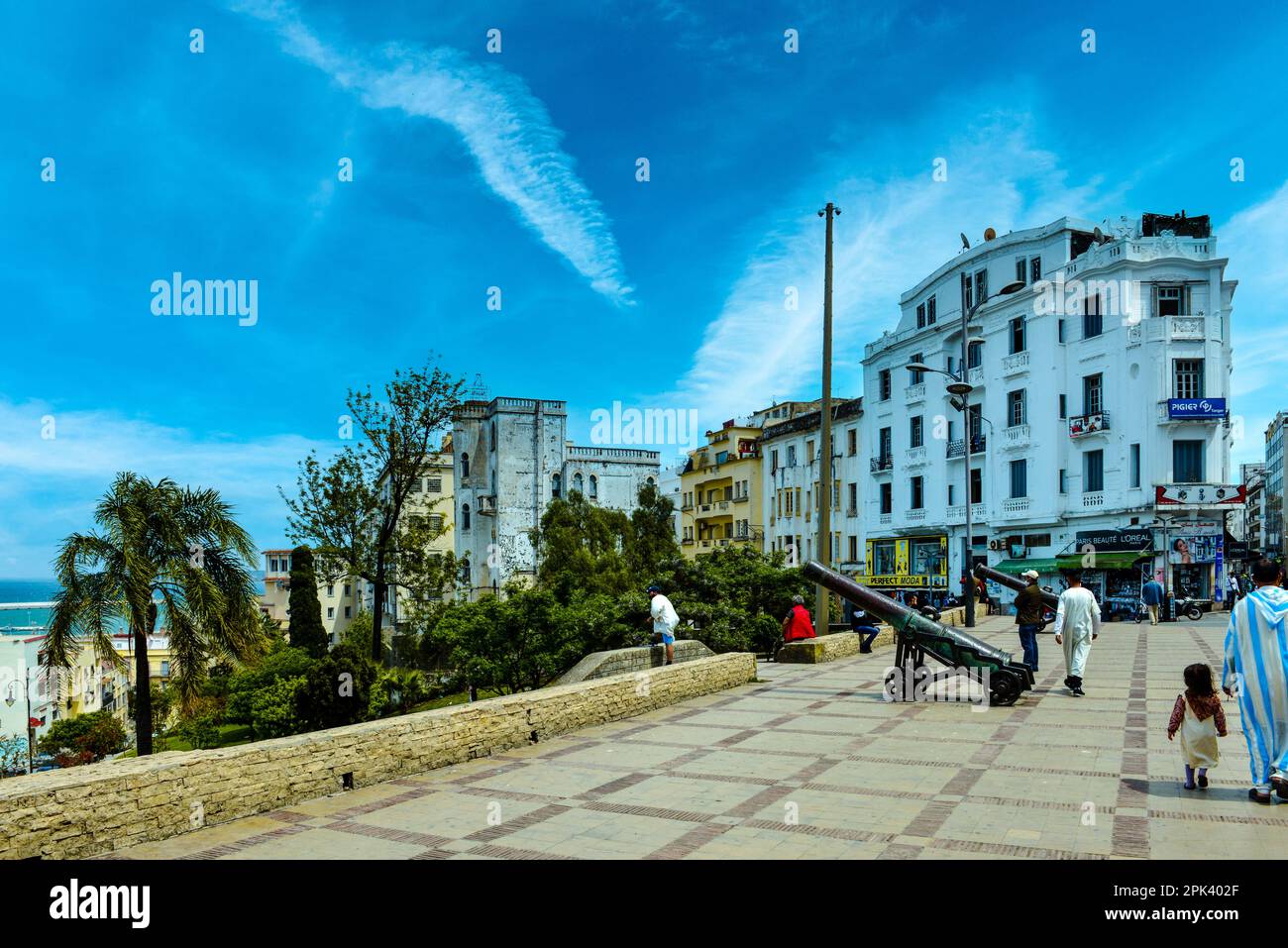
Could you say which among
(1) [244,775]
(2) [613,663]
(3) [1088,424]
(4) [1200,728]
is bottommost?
(2) [613,663]

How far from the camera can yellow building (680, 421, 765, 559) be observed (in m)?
59.7

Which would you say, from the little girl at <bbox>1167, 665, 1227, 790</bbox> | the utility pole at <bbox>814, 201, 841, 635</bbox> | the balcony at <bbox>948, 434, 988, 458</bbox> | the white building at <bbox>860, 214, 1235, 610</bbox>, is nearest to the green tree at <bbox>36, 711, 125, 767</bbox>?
the utility pole at <bbox>814, 201, 841, 635</bbox>

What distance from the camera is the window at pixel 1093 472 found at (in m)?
36.9

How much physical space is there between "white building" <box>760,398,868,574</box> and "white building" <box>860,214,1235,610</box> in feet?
7.77

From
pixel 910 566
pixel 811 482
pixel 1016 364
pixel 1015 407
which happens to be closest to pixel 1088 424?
pixel 1015 407

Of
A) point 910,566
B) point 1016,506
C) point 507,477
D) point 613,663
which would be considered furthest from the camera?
point 507,477

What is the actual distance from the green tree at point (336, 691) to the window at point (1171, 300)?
108ft

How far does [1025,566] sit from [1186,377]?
1000 cm

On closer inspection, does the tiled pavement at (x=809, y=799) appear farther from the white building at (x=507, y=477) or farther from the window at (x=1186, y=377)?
the white building at (x=507, y=477)

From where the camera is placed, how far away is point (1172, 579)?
3403 cm

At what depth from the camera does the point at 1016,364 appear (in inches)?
1610

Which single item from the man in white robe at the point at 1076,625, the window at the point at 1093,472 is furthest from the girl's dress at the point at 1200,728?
the window at the point at 1093,472

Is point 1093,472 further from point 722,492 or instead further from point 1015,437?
point 722,492
